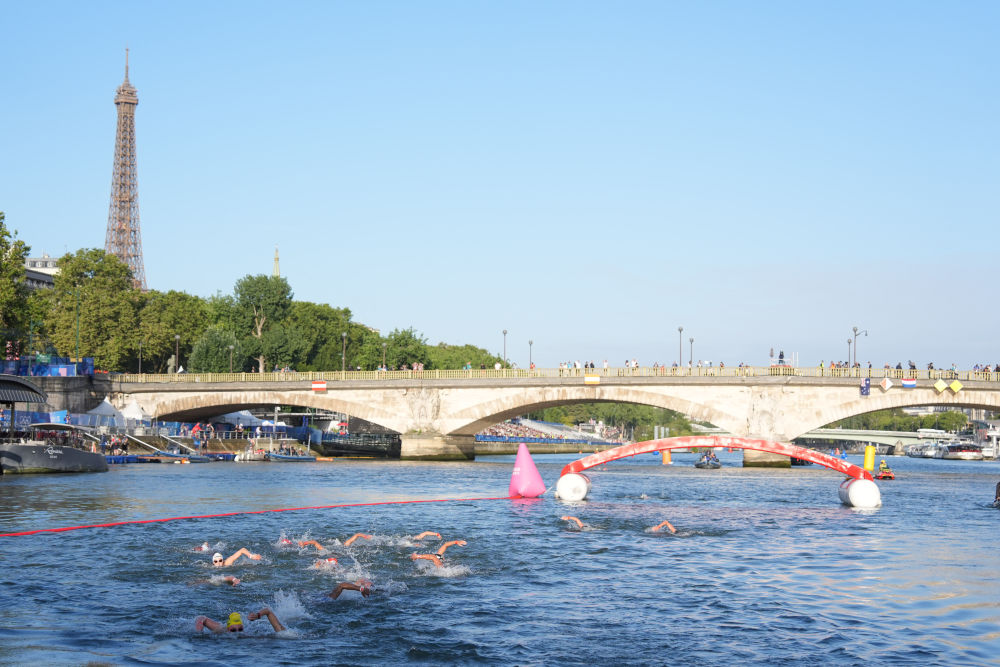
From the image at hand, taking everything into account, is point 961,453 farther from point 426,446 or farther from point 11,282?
point 11,282

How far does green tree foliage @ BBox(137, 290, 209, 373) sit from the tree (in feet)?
18.5

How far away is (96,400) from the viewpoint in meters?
89.7

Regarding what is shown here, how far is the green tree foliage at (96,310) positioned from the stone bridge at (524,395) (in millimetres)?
21500

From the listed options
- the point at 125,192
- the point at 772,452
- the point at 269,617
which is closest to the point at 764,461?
the point at 772,452

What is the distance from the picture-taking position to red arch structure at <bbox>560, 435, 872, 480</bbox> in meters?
38.8

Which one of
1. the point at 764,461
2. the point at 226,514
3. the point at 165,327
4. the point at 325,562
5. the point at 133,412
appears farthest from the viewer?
the point at 165,327

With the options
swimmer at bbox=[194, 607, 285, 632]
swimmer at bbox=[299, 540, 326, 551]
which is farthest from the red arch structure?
swimmer at bbox=[194, 607, 285, 632]

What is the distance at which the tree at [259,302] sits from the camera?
5226 inches

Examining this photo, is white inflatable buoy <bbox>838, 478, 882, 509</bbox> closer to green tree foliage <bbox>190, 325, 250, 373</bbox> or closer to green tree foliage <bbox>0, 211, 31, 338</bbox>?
green tree foliage <bbox>0, 211, 31, 338</bbox>

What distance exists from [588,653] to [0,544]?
18.0m

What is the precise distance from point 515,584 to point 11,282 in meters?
66.1

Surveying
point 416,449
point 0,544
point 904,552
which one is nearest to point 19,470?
point 0,544

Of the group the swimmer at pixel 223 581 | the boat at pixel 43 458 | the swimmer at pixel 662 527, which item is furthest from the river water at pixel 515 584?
the boat at pixel 43 458

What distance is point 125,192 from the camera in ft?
538
